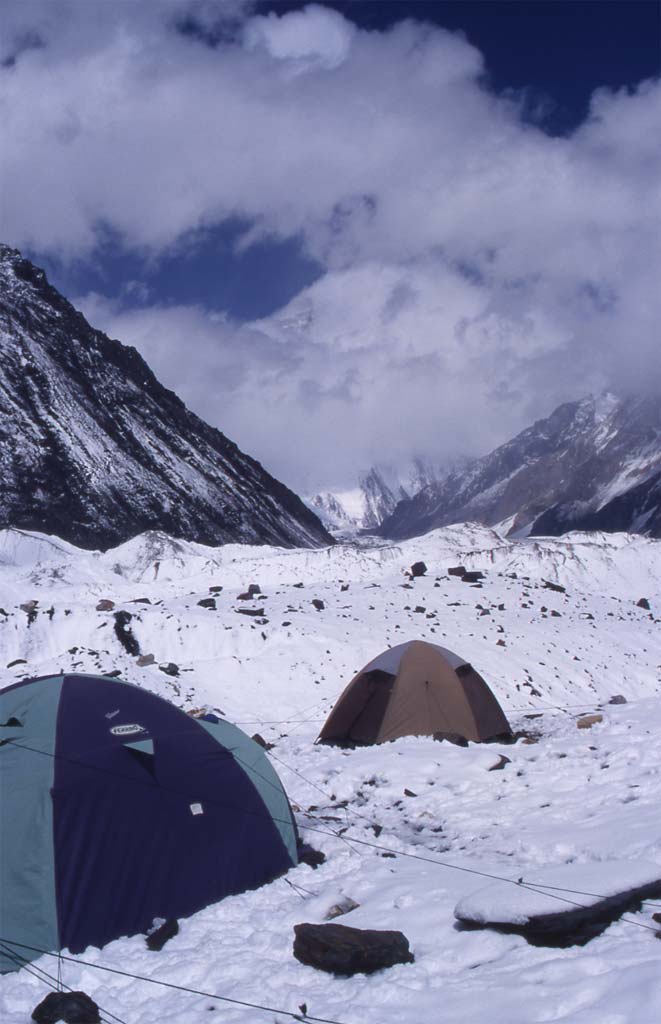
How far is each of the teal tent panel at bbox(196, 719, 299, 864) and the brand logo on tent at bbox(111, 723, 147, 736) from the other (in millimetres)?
1031

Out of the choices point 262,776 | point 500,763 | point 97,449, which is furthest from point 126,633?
point 97,449

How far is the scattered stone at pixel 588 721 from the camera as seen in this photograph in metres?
14.9

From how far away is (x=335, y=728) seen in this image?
16922mm

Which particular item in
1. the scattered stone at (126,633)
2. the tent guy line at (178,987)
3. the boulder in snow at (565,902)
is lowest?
the tent guy line at (178,987)

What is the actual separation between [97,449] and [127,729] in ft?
339

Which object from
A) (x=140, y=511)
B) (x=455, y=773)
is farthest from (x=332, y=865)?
(x=140, y=511)

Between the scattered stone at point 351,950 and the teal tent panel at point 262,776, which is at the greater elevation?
the teal tent panel at point 262,776

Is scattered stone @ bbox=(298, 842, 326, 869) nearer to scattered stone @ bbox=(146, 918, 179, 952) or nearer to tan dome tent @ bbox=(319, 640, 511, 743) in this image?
scattered stone @ bbox=(146, 918, 179, 952)

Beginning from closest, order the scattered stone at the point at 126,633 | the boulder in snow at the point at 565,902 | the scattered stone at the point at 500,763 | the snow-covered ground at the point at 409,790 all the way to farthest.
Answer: the snow-covered ground at the point at 409,790 → the boulder in snow at the point at 565,902 → the scattered stone at the point at 500,763 → the scattered stone at the point at 126,633

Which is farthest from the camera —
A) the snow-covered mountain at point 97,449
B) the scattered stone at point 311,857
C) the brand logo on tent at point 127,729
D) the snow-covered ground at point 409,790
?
the snow-covered mountain at point 97,449

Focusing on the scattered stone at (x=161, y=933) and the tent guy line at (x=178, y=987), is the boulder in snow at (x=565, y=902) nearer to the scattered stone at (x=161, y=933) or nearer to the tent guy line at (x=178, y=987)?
the tent guy line at (x=178, y=987)

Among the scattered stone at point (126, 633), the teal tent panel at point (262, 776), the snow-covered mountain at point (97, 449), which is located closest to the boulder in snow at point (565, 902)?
the teal tent panel at point (262, 776)

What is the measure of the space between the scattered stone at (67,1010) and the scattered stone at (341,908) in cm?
252

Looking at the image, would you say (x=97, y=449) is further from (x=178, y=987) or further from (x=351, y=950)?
(x=351, y=950)
